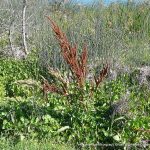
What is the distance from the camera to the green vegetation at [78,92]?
21.5 ft

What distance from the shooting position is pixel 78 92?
7125 mm

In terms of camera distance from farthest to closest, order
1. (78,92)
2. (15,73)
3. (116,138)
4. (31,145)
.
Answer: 1. (15,73)
2. (78,92)
3. (116,138)
4. (31,145)

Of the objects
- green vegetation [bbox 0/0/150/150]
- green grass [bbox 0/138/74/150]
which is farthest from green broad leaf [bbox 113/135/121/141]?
green grass [bbox 0/138/74/150]

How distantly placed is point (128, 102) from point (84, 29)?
5337mm

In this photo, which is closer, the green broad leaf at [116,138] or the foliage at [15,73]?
the green broad leaf at [116,138]

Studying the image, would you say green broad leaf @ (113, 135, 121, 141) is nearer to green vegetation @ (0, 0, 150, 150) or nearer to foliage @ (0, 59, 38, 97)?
green vegetation @ (0, 0, 150, 150)

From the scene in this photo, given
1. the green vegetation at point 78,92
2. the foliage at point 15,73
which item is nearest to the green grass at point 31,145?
the green vegetation at point 78,92

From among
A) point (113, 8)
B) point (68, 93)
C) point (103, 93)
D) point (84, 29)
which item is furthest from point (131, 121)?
point (113, 8)

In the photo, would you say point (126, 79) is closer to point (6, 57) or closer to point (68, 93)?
point (68, 93)

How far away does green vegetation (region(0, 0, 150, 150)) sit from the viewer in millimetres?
6551

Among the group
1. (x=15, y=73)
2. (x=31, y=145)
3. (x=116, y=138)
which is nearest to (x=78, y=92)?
(x=116, y=138)

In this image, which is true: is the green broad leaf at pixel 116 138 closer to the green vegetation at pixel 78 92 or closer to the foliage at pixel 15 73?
the green vegetation at pixel 78 92

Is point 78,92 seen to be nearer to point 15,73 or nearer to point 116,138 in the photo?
point 116,138

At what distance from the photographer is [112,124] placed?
6684 mm
